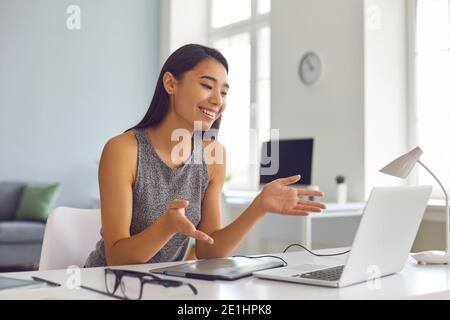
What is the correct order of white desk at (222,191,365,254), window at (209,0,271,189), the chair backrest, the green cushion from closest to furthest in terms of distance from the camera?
the chair backrest
white desk at (222,191,365,254)
the green cushion
window at (209,0,271,189)

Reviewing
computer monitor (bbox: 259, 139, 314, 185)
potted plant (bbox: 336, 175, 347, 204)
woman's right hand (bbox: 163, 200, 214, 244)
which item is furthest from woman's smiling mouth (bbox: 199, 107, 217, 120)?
potted plant (bbox: 336, 175, 347, 204)

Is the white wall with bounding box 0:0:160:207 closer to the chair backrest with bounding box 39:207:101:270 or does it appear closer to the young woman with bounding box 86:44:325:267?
the chair backrest with bounding box 39:207:101:270

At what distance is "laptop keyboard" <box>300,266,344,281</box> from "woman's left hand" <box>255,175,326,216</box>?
187mm

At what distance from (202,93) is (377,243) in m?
0.70

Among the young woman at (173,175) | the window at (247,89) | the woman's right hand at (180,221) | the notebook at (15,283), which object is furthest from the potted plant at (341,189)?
the notebook at (15,283)

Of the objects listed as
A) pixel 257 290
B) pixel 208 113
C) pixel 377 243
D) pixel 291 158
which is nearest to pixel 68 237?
pixel 208 113

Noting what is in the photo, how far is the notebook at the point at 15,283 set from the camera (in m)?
1.02

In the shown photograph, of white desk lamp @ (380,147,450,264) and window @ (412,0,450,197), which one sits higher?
window @ (412,0,450,197)

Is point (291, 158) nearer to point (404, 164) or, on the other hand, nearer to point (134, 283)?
point (404, 164)

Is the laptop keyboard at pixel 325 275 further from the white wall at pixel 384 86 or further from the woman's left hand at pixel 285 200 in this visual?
the white wall at pixel 384 86

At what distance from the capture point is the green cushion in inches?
200

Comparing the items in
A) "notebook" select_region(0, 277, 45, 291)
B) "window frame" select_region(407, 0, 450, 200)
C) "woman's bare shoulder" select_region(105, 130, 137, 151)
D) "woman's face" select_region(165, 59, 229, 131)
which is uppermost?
"window frame" select_region(407, 0, 450, 200)
